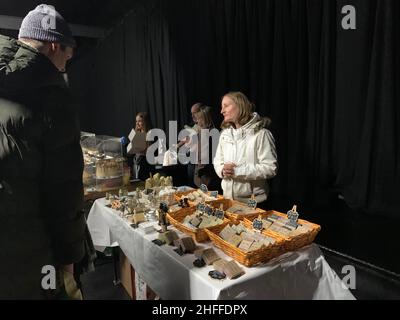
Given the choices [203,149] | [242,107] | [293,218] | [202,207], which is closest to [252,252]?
[293,218]

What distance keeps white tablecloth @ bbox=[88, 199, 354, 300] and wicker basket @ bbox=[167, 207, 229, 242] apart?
0.04m

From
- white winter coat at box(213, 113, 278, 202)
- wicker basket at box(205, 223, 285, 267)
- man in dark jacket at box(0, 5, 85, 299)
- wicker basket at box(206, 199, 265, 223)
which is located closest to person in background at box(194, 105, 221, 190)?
white winter coat at box(213, 113, 278, 202)

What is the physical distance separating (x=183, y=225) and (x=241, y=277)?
0.43 meters

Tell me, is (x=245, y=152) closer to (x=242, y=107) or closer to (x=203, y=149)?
(x=242, y=107)

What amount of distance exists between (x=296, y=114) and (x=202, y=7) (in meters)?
1.85

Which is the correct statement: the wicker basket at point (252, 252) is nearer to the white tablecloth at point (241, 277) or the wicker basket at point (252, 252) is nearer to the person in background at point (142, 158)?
the white tablecloth at point (241, 277)

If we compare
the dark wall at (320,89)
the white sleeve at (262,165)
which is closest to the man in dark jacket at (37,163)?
the white sleeve at (262,165)

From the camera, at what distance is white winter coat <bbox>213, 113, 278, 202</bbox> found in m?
1.92

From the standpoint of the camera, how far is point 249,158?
196cm

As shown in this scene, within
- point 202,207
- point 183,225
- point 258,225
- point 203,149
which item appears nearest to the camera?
point 258,225

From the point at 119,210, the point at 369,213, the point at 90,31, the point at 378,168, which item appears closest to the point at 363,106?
the point at 378,168

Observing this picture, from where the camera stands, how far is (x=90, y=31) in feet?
21.4

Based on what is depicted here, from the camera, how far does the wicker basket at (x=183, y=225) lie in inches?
55.7
